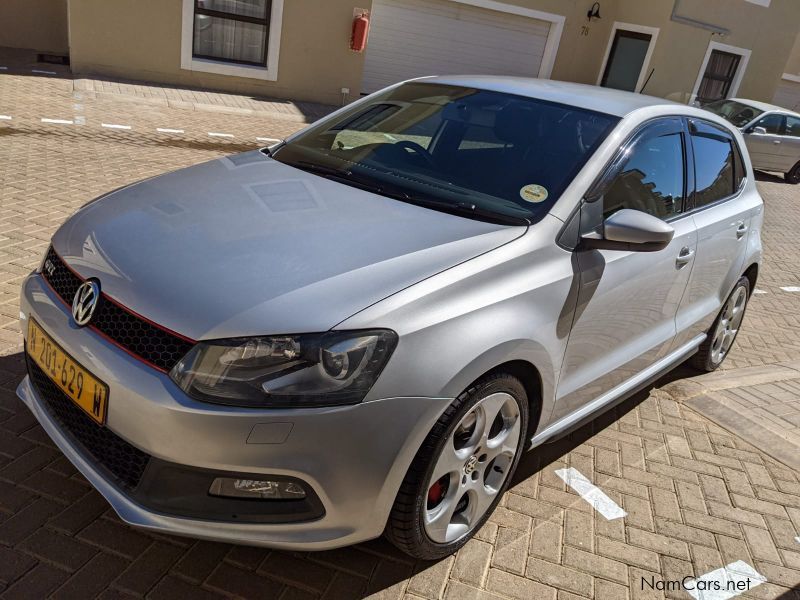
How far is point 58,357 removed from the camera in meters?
2.34

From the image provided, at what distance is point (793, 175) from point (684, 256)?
45.9ft

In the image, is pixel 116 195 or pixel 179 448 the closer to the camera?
pixel 179 448

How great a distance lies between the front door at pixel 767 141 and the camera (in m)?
14.0

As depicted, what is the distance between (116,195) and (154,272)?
846 millimetres

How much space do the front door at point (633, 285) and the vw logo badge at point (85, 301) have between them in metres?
1.77

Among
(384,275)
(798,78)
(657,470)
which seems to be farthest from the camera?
(798,78)

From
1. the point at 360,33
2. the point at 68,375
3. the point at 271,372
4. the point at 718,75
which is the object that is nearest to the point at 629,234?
the point at 271,372

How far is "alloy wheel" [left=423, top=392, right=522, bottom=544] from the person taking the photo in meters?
2.42

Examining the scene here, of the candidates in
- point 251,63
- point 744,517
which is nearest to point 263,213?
point 744,517

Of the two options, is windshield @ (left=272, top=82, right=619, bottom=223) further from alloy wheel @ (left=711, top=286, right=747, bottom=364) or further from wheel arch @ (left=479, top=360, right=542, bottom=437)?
alloy wheel @ (left=711, top=286, right=747, bottom=364)

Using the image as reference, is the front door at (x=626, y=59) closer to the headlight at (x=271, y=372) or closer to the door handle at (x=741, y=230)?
the door handle at (x=741, y=230)

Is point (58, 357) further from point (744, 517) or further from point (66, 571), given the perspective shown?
point (744, 517)

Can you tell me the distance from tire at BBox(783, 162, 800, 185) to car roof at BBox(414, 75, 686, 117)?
44.0ft

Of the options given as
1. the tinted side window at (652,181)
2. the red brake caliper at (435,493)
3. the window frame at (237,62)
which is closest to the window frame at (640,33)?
the window frame at (237,62)
